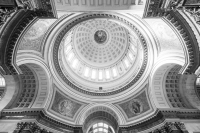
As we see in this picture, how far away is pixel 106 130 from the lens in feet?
76.2

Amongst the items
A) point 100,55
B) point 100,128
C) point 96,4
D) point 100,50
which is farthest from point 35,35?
point 100,128

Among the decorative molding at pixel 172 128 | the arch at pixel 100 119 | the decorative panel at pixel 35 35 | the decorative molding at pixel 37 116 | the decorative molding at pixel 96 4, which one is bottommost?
the decorative molding at pixel 172 128

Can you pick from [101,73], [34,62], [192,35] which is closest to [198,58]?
[192,35]

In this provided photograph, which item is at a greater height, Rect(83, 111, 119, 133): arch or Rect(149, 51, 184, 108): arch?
Rect(149, 51, 184, 108): arch

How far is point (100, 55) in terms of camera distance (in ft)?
85.8

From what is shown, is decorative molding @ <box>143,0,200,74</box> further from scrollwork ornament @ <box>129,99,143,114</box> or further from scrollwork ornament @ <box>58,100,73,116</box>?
scrollwork ornament @ <box>58,100,73,116</box>

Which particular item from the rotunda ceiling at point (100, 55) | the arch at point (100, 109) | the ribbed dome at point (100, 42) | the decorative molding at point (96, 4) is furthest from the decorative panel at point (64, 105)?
the decorative molding at point (96, 4)

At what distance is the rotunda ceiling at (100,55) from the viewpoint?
53.8 ft

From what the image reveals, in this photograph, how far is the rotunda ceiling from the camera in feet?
53.8

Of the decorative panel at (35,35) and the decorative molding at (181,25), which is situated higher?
the decorative panel at (35,35)

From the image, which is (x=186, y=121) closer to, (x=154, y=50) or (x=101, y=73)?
(x=154, y=50)

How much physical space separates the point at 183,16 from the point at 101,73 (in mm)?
16346

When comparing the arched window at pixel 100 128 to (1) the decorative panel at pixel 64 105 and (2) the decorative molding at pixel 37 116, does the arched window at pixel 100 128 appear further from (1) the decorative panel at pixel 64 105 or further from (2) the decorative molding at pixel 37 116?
(2) the decorative molding at pixel 37 116

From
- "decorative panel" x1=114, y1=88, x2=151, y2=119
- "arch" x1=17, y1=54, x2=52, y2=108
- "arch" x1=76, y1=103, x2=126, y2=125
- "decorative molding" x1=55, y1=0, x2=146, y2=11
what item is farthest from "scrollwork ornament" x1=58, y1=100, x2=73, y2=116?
"decorative molding" x1=55, y1=0, x2=146, y2=11
